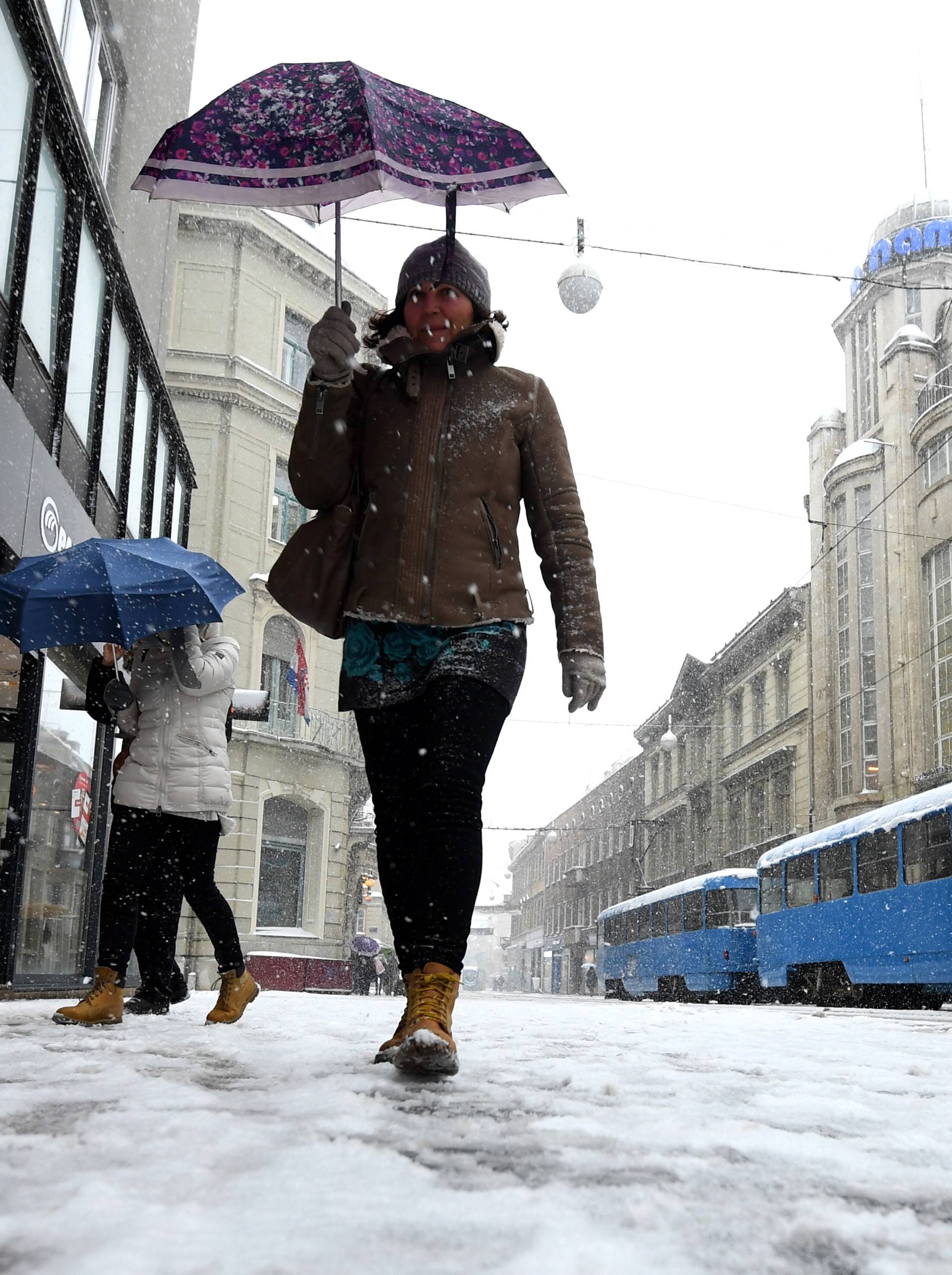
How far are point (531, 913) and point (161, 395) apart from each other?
81161 millimetres

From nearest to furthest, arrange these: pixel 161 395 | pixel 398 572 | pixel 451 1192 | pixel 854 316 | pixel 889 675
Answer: pixel 451 1192 < pixel 398 572 < pixel 161 395 < pixel 889 675 < pixel 854 316

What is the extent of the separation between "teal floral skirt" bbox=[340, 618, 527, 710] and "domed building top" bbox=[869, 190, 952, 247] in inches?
1352

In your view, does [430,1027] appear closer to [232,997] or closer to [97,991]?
[97,991]

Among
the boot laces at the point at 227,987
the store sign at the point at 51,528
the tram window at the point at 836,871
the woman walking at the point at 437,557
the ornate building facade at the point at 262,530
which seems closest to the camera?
the woman walking at the point at 437,557

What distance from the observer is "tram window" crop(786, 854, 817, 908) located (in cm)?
1884

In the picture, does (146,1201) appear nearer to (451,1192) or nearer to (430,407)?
(451,1192)

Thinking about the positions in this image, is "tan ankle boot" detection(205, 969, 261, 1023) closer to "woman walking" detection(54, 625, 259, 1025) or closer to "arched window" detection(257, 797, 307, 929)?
"woman walking" detection(54, 625, 259, 1025)

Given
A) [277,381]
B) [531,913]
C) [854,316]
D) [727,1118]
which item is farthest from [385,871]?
[531,913]

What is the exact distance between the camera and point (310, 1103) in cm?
230

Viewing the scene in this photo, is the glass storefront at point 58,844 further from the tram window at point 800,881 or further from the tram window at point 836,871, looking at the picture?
the tram window at point 800,881

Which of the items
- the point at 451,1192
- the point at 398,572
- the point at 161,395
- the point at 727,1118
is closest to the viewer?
the point at 451,1192

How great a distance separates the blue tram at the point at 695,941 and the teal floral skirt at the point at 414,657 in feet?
71.0

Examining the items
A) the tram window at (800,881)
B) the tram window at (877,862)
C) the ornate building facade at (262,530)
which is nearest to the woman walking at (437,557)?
the tram window at (877,862)

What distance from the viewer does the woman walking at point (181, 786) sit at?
4910 millimetres
